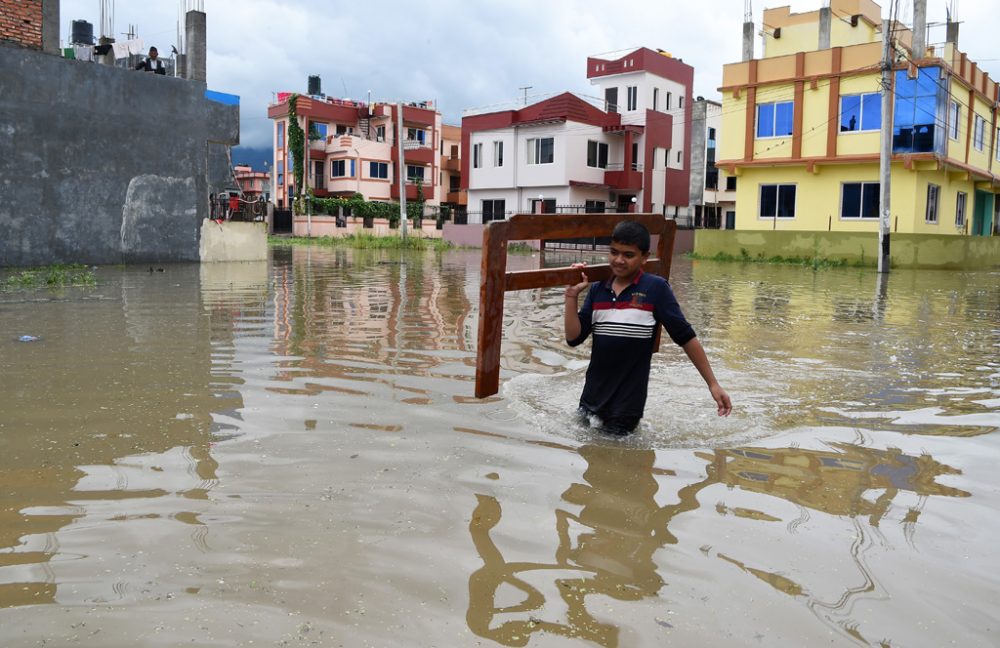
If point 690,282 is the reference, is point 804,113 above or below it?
above

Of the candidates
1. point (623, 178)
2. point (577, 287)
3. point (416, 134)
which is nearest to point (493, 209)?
point (623, 178)

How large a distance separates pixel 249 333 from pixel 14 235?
12.1 m

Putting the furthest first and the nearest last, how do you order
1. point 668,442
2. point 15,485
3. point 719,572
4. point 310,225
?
point 310,225
point 668,442
point 15,485
point 719,572

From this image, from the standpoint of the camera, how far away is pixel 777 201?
107 feet

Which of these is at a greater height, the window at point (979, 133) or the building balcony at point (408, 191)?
the window at point (979, 133)

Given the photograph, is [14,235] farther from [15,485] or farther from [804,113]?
[804,113]

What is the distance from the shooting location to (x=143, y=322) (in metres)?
10.1

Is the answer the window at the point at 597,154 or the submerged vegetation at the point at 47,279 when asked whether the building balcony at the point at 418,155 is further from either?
the submerged vegetation at the point at 47,279

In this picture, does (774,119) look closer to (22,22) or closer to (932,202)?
(932,202)

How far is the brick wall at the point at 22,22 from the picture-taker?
59.8 feet

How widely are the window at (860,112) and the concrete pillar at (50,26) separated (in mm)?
24714

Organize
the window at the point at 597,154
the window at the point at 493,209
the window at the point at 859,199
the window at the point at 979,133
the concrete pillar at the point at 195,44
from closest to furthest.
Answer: the concrete pillar at the point at 195,44 < the window at the point at 859,199 < the window at the point at 979,133 < the window at the point at 597,154 < the window at the point at 493,209

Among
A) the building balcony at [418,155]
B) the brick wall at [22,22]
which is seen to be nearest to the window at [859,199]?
the brick wall at [22,22]

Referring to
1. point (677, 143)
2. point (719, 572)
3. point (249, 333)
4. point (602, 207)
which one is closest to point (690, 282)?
point (249, 333)
